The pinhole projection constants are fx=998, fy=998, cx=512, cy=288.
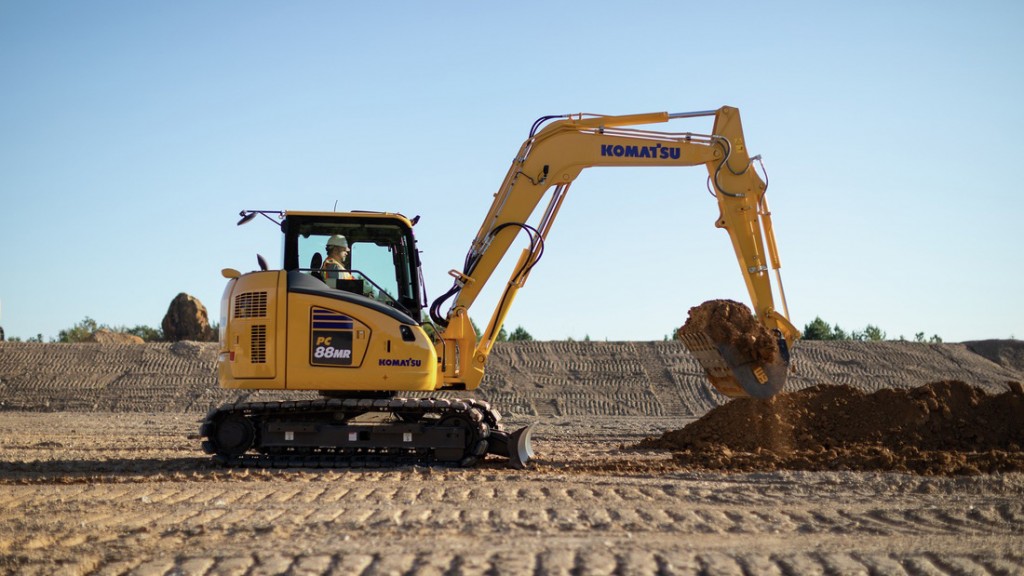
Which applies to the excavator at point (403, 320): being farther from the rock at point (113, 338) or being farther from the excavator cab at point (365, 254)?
the rock at point (113, 338)

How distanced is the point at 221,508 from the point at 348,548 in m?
2.08

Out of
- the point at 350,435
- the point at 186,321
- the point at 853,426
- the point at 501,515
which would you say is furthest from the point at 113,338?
the point at 501,515

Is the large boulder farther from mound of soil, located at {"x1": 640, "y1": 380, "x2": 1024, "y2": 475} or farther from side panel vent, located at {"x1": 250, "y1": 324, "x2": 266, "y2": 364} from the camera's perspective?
side panel vent, located at {"x1": 250, "y1": 324, "x2": 266, "y2": 364}

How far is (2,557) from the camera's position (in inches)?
247

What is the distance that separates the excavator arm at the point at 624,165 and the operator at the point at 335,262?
4.28 ft

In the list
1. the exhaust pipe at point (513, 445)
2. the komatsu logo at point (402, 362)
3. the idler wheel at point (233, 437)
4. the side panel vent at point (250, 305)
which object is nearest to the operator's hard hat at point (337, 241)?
the side panel vent at point (250, 305)

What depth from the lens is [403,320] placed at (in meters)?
11.2

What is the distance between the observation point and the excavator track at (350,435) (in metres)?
11.4

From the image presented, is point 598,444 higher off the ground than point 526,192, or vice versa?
point 526,192

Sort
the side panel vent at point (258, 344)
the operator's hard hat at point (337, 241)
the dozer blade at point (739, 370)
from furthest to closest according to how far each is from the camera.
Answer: the dozer blade at point (739, 370), the operator's hard hat at point (337, 241), the side panel vent at point (258, 344)

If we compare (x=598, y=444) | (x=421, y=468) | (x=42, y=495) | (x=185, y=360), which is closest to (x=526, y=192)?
(x=421, y=468)

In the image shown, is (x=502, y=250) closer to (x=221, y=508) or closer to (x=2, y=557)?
(x=221, y=508)

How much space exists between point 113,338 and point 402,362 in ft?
83.8

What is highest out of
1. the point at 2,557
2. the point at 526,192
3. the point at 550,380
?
the point at 526,192
